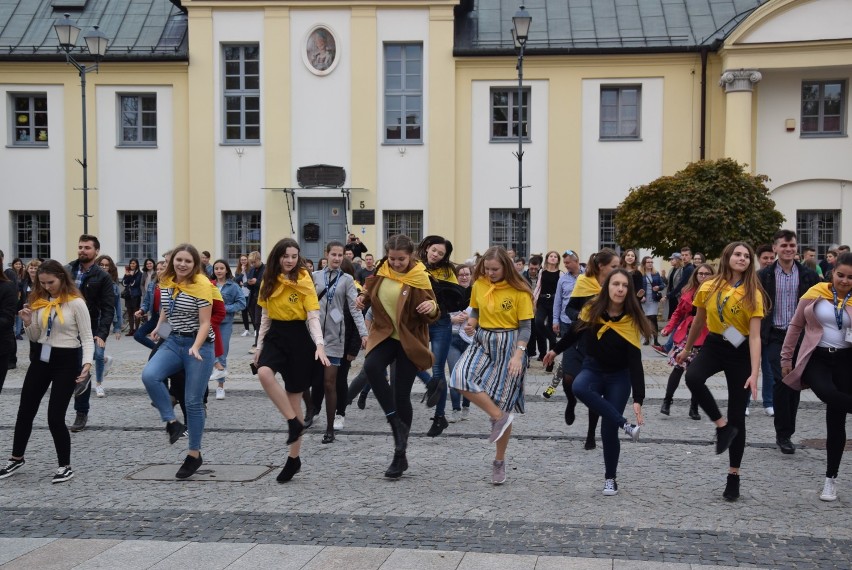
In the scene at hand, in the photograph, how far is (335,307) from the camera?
30.3 feet

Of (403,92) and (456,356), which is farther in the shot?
(403,92)

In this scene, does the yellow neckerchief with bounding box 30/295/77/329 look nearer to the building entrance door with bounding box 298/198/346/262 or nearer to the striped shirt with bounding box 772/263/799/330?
the striped shirt with bounding box 772/263/799/330

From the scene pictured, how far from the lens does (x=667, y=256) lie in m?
21.5

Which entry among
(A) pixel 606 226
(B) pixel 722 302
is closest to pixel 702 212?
(A) pixel 606 226

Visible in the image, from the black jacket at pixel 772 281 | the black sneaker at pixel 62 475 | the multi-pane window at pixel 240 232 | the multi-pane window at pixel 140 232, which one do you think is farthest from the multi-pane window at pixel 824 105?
the black sneaker at pixel 62 475

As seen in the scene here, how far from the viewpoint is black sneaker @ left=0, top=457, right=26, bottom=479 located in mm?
7367

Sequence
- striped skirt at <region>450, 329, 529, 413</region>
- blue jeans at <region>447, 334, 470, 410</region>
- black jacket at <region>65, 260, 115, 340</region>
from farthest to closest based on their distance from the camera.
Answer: blue jeans at <region>447, 334, 470, 410</region>
black jacket at <region>65, 260, 115, 340</region>
striped skirt at <region>450, 329, 529, 413</region>

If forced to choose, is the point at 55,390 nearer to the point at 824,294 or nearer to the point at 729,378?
the point at 729,378

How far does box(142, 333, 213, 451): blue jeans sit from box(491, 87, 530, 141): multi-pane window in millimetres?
19021

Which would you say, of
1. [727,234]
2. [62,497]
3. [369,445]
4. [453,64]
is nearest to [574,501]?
[369,445]

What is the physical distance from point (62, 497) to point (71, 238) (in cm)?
2100

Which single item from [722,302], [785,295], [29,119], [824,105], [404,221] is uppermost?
[824,105]

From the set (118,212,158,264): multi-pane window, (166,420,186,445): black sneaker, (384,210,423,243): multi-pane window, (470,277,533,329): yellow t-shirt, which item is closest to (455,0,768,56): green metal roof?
(384,210,423,243): multi-pane window

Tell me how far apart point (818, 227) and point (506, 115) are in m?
8.94
